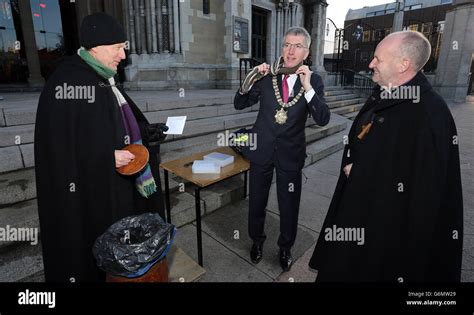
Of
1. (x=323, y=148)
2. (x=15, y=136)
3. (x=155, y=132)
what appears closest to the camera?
(x=155, y=132)

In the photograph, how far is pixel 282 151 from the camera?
7.80 ft

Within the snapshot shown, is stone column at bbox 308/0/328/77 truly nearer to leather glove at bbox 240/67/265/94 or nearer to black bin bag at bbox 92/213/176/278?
leather glove at bbox 240/67/265/94

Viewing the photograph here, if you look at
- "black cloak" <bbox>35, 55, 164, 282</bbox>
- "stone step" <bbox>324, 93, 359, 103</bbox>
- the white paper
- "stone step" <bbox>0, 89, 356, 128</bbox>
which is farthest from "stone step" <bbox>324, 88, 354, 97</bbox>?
"black cloak" <bbox>35, 55, 164, 282</bbox>

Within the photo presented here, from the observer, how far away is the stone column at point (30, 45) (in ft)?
24.9

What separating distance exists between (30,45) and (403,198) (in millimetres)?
10213

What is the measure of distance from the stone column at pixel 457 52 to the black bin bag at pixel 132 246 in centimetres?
1890

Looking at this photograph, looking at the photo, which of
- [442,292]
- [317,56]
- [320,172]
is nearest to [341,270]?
[442,292]


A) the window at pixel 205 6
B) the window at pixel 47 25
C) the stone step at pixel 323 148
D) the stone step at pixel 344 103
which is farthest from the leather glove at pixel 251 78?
the window at pixel 47 25

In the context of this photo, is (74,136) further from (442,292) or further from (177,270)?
(442,292)

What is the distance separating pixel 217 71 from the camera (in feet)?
31.4

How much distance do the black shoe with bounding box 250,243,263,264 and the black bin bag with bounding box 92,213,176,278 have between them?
1109 mm

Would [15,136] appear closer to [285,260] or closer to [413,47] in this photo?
[285,260]

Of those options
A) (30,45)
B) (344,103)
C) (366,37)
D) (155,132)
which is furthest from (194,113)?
(366,37)

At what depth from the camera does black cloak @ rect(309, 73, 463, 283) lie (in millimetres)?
1620
